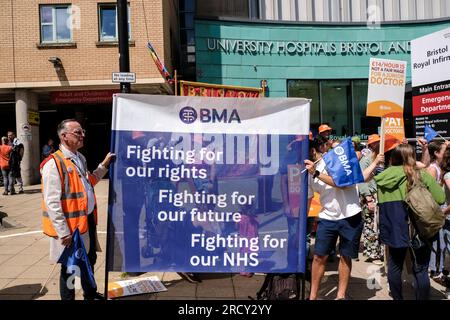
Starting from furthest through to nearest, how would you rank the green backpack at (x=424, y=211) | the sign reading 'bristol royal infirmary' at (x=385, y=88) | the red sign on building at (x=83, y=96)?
the red sign on building at (x=83, y=96), the sign reading 'bristol royal infirmary' at (x=385, y=88), the green backpack at (x=424, y=211)

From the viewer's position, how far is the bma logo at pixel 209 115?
11.8ft

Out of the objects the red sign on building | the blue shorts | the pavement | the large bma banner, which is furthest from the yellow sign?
the blue shorts

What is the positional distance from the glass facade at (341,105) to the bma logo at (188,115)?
49.9ft

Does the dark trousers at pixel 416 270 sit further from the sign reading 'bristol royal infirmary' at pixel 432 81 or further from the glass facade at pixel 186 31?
the glass facade at pixel 186 31

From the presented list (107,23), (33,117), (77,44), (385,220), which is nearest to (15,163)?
(33,117)

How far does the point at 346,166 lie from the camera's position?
391 cm

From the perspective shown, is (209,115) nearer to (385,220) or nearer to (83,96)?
(385,220)

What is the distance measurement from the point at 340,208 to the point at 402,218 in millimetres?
567

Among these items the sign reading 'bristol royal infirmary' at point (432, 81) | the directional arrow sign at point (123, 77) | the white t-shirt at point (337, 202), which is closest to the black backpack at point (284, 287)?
the white t-shirt at point (337, 202)

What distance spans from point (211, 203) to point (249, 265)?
2.06 feet

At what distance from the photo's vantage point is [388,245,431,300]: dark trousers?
389 cm

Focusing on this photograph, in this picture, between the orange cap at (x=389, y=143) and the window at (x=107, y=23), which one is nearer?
the orange cap at (x=389, y=143)
